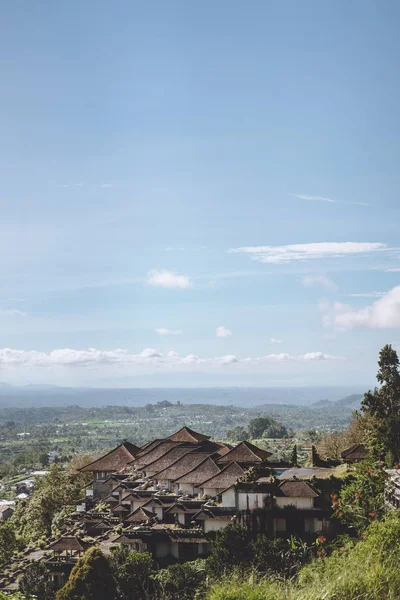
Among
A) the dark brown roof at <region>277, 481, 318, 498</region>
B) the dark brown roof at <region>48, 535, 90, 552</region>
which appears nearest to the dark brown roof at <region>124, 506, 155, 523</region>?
the dark brown roof at <region>48, 535, 90, 552</region>

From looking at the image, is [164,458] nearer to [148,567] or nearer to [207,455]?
[207,455]

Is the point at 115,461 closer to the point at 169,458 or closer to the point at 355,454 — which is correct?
the point at 169,458

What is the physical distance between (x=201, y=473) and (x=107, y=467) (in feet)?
26.0

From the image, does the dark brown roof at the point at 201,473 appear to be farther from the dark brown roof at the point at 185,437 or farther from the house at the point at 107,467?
the house at the point at 107,467

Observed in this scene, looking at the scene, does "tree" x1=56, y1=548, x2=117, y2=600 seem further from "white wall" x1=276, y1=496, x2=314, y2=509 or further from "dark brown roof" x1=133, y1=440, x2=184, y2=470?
"dark brown roof" x1=133, y1=440, x2=184, y2=470

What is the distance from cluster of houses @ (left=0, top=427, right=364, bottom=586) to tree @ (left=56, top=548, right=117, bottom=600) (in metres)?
3.22

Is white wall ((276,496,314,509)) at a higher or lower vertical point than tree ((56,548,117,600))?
higher

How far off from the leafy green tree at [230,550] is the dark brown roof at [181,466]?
5932mm

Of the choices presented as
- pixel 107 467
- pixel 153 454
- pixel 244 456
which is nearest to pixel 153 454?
pixel 153 454

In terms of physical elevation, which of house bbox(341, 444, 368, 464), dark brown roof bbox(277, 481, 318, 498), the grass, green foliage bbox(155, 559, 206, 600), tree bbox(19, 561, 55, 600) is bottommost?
tree bbox(19, 561, 55, 600)

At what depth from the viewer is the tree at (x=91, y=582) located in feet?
67.2

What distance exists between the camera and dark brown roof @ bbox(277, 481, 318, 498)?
23.8m

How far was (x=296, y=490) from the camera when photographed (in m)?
24.0

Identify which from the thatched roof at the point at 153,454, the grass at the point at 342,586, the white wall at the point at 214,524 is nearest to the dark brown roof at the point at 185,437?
the thatched roof at the point at 153,454
